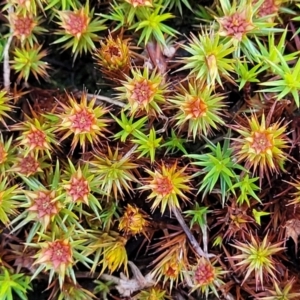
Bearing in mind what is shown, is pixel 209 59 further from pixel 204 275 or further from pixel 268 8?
pixel 204 275

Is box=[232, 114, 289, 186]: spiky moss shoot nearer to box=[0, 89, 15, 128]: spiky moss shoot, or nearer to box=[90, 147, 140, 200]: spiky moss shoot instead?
box=[90, 147, 140, 200]: spiky moss shoot

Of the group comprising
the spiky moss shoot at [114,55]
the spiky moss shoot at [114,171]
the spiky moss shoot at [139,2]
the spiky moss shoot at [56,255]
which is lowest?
the spiky moss shoot at [56,255]

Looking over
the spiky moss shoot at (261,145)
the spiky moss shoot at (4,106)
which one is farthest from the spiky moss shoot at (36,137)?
the spiky moss shoot at (261,145)

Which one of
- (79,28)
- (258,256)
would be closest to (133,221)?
(258,256)

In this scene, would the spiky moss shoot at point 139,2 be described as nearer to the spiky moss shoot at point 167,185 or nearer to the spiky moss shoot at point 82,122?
the spiky moss shoot at point 82,122

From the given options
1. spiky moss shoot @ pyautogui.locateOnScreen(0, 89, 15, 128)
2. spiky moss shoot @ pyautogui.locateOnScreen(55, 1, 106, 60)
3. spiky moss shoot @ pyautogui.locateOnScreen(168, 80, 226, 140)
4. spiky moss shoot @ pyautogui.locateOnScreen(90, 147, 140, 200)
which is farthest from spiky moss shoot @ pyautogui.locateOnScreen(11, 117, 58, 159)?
spiky moss shoot @ pyautogui.locateOnScreen(168, 80, 226, 140)

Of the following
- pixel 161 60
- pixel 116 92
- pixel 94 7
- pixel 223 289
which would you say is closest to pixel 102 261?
pixel 223 289
